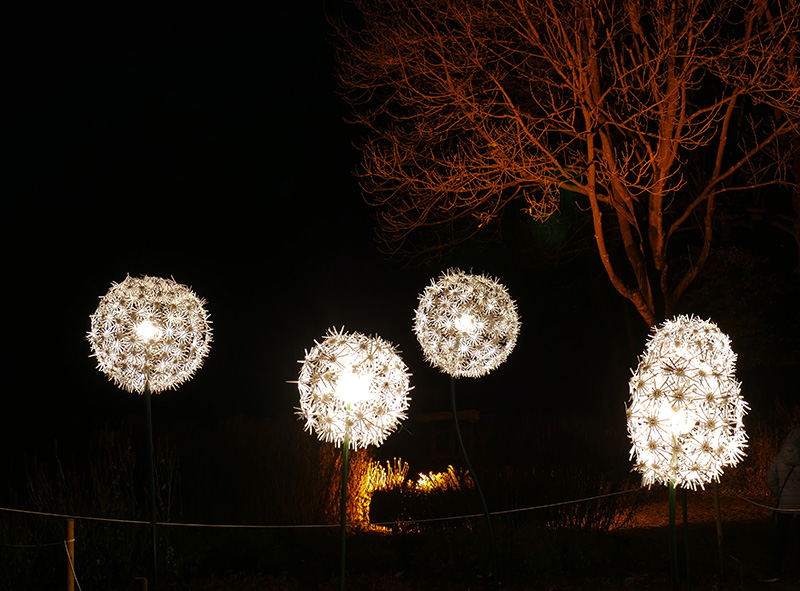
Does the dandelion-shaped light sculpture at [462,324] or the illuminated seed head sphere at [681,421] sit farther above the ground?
the dandelion-shaped light sculpture at [462,324]

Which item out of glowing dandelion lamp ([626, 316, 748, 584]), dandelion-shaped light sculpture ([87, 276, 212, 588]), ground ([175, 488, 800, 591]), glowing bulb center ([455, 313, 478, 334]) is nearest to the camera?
glowing dandelion lamp ([626, 316, 748, 584])

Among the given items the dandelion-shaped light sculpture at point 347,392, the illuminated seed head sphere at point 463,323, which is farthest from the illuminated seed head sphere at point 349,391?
the illuminated seed head sphere at point 463,323

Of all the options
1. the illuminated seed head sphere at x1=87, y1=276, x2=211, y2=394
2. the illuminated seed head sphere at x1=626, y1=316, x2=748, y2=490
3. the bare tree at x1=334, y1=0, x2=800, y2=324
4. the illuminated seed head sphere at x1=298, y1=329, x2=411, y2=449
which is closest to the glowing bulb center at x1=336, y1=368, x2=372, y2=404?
the illuminated seed head sphere at x1=298, y1=329, x2=411, y2=449

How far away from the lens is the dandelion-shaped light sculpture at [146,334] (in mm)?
5691

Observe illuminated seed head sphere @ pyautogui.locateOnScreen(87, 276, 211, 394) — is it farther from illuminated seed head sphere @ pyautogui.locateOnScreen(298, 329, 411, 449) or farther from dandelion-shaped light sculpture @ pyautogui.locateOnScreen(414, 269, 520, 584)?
dandelion-shaped light sculpture @ pyautogui.locateOnScreen(414, 269, 520, 584)

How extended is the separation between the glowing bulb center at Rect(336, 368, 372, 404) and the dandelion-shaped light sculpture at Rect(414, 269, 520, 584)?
212cm

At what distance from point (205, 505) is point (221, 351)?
9635 millimetres

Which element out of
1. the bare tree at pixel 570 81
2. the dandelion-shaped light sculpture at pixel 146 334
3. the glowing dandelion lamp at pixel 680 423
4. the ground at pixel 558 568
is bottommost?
the ground at pixel 558 568

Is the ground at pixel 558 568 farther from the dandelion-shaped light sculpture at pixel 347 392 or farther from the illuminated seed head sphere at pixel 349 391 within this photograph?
the illuminated seed head sphere at pixel 349 391

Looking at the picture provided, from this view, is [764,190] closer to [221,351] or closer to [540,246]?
[540,246]

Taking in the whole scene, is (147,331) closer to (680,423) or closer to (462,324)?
(462,324)

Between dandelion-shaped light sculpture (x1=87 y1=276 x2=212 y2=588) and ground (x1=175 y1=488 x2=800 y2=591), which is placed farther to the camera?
ground (x1=175 y1=488 x2=800 y2=591)

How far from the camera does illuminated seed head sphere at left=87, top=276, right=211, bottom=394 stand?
5.70 metres

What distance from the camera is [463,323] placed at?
22.5ft
